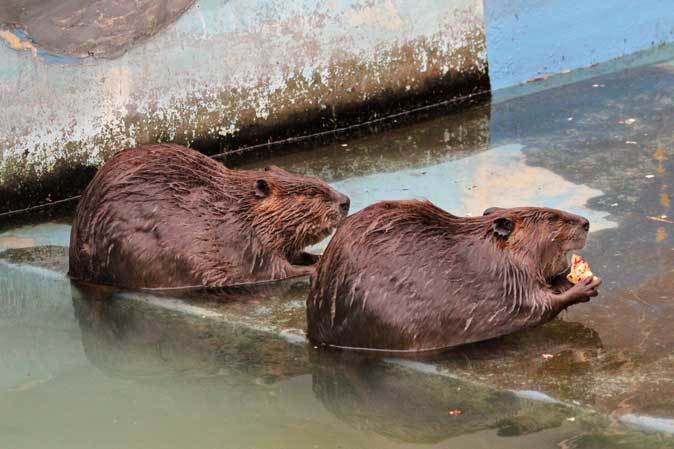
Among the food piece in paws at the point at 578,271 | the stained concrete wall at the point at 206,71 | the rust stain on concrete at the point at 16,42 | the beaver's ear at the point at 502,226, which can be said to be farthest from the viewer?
the stained concrete wall at the point at 206,71

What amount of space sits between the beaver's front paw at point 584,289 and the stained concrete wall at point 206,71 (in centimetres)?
362

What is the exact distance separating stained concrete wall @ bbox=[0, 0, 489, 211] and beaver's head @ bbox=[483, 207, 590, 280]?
324 cm

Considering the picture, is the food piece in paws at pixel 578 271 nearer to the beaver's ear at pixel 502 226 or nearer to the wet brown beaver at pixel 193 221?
the beaver's ear at pixel 502 226

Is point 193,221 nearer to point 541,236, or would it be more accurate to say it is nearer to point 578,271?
point 541,236

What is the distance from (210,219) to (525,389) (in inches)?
75.5

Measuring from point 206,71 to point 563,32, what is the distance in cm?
303

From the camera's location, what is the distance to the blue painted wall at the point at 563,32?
873cm

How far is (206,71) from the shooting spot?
750cm

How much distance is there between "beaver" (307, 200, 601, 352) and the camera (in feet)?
14.5

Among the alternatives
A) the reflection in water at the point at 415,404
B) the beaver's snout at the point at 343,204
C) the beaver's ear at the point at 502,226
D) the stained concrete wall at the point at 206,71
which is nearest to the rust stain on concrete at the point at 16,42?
the stained concrete wall at the point at 206,71

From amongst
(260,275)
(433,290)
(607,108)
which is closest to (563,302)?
(433,290)

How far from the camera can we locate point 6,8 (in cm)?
663

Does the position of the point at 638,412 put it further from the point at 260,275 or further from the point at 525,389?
the point at 260,275

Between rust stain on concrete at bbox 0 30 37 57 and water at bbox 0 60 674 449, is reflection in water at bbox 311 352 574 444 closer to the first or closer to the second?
water at bbox 0 60 674 449
